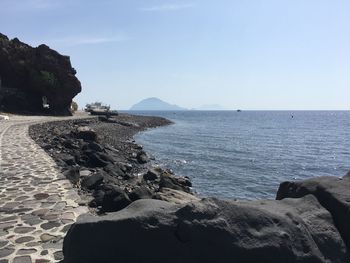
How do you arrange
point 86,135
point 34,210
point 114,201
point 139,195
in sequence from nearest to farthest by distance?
point 34,210, point 114,201, point 139,195, point 86,135

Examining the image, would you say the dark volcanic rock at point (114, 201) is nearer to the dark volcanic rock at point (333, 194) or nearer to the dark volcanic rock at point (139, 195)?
the dark volcanic rock at point (139, 195)

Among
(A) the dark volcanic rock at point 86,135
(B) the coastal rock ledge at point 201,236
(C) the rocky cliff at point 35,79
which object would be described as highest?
(C) the rocky cliff at point 35,79

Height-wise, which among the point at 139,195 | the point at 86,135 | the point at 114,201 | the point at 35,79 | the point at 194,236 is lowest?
the point at 86,135

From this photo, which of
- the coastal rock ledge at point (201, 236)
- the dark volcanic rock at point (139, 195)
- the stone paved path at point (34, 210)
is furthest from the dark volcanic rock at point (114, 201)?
the coastal rock ledge at point (201, 236)

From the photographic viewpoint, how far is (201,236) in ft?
16.2

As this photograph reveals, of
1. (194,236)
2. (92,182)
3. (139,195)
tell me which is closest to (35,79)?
(92,182)

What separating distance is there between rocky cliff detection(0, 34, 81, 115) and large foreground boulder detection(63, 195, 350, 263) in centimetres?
5455

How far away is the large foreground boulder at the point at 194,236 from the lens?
16.2ft

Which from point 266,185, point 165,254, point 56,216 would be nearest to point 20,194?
point 56,216

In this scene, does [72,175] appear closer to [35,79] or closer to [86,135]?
[86,135]

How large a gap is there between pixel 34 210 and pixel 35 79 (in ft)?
175

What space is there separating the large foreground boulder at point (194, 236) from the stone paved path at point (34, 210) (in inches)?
66.4

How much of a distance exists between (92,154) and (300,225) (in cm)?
1671

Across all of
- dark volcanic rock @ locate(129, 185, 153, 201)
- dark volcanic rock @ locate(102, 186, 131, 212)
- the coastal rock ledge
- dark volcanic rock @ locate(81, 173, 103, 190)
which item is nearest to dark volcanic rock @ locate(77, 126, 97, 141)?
dark volcanic rock @ locate(81, 173, 103, 190)
